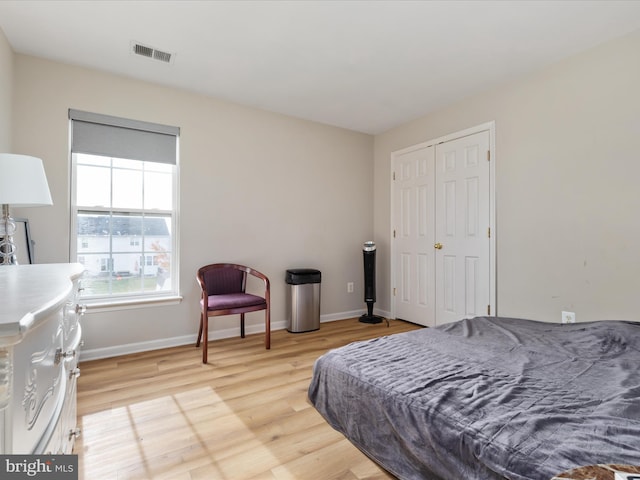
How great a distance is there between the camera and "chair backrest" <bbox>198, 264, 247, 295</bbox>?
324 centimetres

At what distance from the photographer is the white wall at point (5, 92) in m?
2.30

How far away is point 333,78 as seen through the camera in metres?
3.01

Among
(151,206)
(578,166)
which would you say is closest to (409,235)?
(578,166)

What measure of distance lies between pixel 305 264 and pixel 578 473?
3.53m

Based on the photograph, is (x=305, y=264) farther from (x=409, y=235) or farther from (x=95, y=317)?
(x=95, y=317)

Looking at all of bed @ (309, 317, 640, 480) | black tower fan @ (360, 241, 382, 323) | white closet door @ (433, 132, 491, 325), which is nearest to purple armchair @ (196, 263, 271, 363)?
bed @ (309, 317, 640, 480)

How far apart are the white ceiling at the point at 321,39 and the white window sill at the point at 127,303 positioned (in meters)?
2.08

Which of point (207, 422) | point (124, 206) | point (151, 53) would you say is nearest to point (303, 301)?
point (207, 422)

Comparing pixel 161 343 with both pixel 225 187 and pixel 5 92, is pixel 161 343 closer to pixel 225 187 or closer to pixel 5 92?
pixel 225 187

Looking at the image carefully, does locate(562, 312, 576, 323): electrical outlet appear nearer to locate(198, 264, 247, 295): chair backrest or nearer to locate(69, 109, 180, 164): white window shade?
locate(198, 264, 247, 295): chair backrest

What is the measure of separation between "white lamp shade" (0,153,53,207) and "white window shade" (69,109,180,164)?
1.25 metres

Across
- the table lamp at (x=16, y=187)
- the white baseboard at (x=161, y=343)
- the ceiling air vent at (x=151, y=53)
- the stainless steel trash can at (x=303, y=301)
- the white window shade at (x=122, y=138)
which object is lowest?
the white baseboard at (x=161, y=343)

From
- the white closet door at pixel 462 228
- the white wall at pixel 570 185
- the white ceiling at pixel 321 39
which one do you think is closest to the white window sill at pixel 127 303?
the white ceiling at pixel 321 39

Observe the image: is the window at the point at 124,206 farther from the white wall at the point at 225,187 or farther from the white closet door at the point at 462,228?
the white closet door at the point at 462,228
